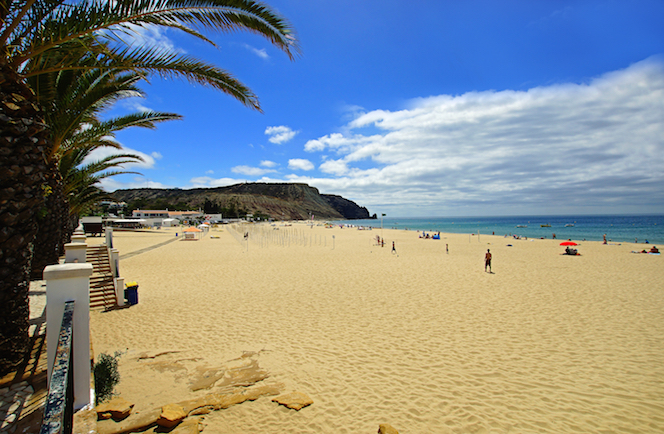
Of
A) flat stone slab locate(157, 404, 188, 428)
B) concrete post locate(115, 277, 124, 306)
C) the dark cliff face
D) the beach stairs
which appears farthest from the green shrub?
the dark cliff face

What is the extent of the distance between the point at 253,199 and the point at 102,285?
467 feet

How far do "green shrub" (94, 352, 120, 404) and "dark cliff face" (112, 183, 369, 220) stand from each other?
11461cm

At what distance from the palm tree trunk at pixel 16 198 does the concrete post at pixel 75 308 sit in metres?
1.73

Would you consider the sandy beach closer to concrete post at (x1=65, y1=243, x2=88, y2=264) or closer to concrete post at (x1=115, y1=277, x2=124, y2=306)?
concrete post at (x1=115, y1=277, x2=124, y2=306)

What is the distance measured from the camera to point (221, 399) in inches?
173

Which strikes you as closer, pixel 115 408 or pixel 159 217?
pixel 115 408

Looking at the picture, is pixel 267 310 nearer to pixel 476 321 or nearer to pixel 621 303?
pixel 476 321

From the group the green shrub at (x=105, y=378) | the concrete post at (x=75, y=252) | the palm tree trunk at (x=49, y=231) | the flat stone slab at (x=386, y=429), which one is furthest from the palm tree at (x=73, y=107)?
the flat stone slab at (x=386, y=429)

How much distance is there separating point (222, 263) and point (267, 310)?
377 inches

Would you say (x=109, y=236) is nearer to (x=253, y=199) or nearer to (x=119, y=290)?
(x=119, y=290)

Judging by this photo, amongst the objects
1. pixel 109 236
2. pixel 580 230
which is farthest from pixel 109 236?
pixel 580 230

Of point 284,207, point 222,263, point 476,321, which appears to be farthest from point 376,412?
point 284,207

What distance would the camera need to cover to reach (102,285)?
30.8ft

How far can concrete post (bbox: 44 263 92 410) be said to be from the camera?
8.35ft
